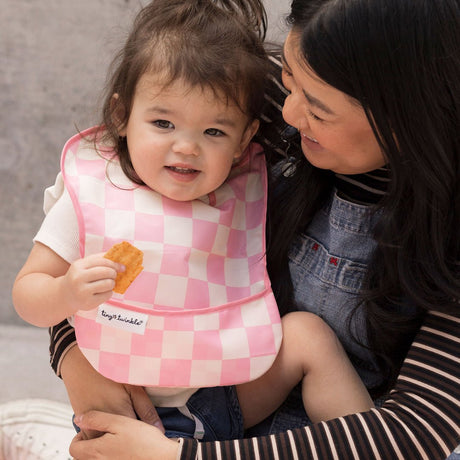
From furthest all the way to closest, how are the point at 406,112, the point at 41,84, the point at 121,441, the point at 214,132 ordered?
1. the point at 41,84
2. the point at 214,132
3. the point at 121,441
4. the point at 406,112

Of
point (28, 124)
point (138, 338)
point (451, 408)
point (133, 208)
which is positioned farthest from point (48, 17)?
point (451, 408)

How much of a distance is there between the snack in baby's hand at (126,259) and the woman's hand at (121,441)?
252mm

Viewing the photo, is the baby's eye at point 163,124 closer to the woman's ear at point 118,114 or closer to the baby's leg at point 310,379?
the woman's ear at point 118,114

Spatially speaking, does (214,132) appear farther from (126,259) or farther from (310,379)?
(310,379)

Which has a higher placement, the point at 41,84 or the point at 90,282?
the point at 90,282

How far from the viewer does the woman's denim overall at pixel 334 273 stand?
122cm

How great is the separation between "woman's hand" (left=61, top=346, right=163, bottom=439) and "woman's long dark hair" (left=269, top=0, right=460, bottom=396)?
1.42 feet

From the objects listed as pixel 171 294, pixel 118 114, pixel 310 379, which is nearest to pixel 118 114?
pixel 118 114

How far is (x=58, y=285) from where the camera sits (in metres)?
1.07

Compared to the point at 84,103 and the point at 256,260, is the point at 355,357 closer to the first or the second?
the point at 256,260

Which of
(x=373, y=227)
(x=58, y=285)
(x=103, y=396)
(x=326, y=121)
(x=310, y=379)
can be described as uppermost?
(x=326, y=121)

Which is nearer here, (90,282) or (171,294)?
(90,282)

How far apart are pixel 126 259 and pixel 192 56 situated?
1.22ft

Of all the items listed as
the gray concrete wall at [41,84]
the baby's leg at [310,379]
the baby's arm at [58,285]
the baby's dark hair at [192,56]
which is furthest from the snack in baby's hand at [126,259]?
the gray concrete wall at [41,84]
